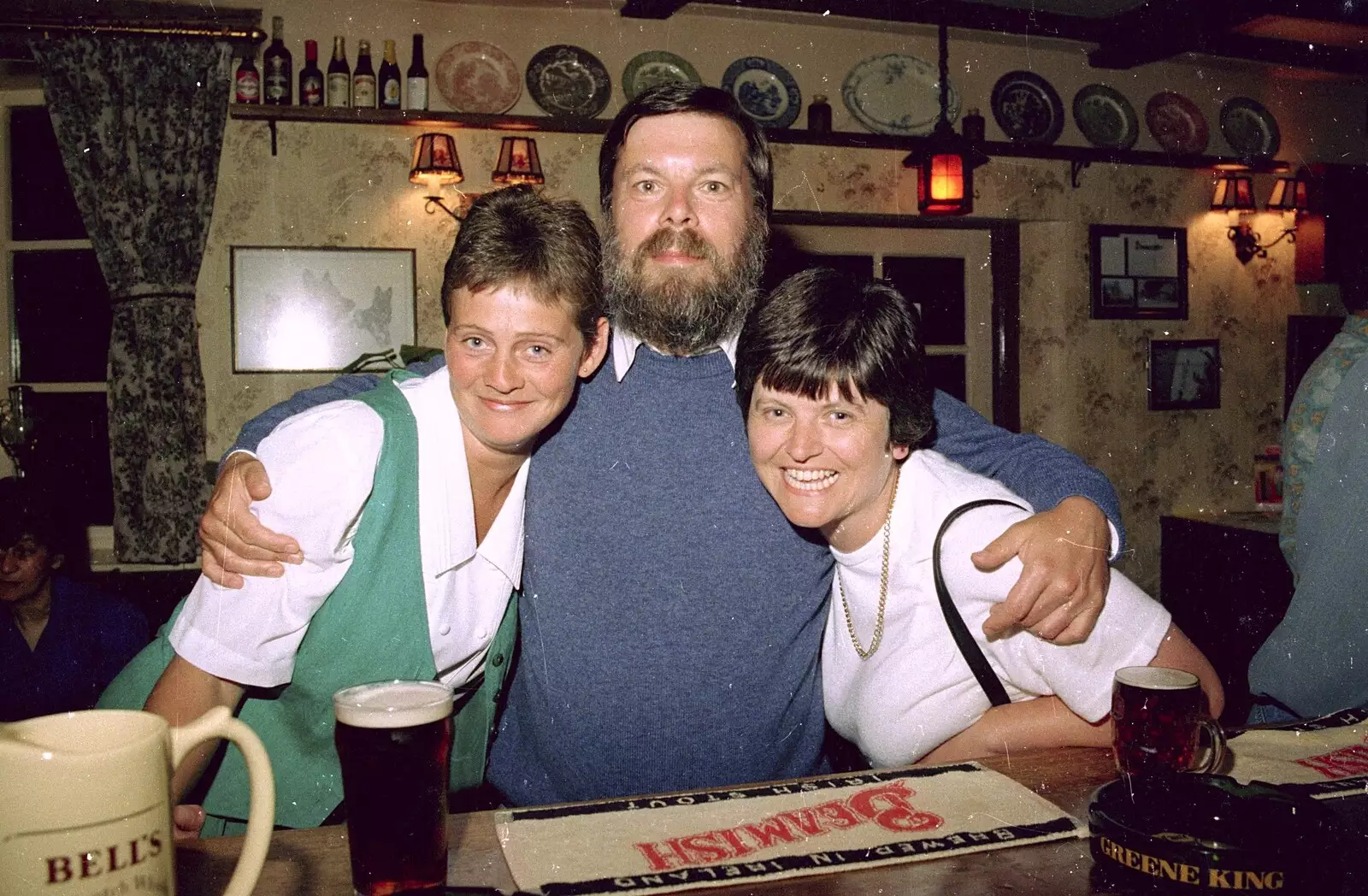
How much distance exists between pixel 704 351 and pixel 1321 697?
1112mm

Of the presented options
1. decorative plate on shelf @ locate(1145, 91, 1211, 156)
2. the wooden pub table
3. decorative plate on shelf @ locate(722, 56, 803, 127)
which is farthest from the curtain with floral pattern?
decorative plate on shelf @ locate(1145, 91, 1211, 156)

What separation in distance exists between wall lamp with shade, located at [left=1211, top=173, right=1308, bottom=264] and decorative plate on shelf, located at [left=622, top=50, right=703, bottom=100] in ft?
10.2

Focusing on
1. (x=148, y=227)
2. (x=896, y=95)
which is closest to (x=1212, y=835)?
(x=148, y=227)

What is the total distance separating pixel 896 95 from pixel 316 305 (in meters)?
2.96

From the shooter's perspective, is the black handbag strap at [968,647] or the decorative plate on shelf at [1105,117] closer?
the black handbag strap at [968,647]

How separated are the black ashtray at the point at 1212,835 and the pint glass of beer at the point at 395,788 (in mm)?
550

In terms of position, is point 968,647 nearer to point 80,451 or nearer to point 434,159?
point 434,159

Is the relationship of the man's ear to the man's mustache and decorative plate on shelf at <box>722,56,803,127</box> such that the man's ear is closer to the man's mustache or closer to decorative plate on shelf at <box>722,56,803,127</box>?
the man's mustache

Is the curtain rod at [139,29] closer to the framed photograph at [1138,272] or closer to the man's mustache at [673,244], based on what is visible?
the man's mustache at [673,244]

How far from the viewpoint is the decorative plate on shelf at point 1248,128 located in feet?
17.6

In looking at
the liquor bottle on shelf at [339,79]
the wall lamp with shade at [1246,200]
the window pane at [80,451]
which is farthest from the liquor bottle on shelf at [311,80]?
the wall lamp with shade at [1246,200]

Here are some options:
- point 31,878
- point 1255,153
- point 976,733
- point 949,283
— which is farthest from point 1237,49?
point 31,878

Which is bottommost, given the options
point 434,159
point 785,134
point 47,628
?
point 47,628

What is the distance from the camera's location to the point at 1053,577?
1.18 meters
